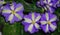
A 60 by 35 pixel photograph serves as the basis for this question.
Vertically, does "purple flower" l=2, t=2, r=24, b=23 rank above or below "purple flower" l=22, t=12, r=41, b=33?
above

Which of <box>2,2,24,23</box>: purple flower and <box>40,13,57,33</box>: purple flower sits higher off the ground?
<box>2,2,24,23</box>: purple flower
